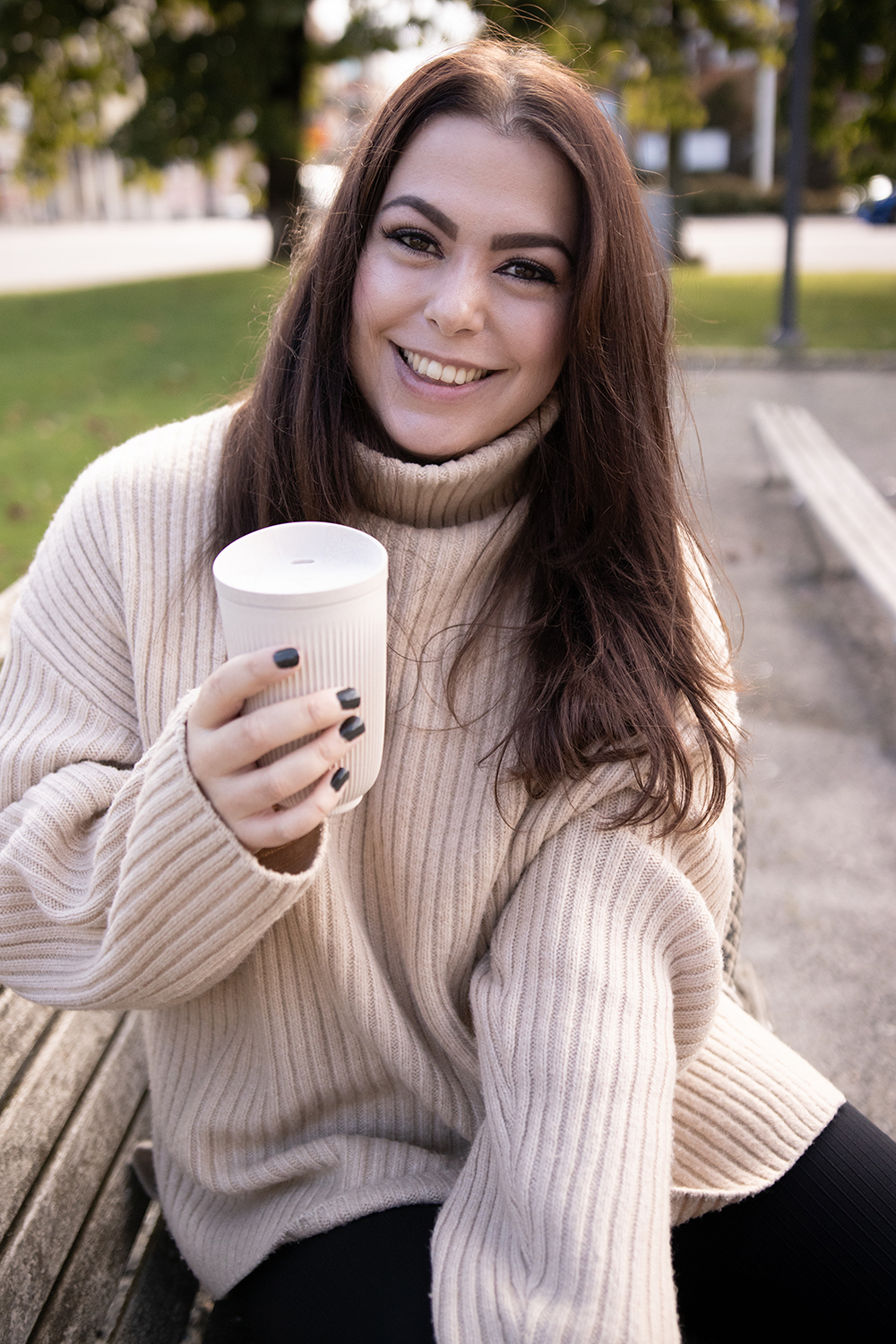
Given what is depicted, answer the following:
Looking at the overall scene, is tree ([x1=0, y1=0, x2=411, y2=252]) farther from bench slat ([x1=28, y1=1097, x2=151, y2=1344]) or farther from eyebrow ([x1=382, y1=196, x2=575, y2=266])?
bench slat ([x1=28, y1=1097, x2=151, y2=1344])

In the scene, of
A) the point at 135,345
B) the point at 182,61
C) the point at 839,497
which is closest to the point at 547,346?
the point at 839,497

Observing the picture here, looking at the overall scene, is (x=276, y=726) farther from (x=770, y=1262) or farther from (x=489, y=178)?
(x=770, y=1262)

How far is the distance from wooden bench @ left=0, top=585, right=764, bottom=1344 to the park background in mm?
1146

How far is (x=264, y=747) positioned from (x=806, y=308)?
524 inches

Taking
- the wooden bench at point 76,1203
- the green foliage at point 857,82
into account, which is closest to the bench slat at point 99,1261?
the wooden bench at point 76,1203

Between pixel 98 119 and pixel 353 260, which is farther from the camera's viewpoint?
pixel 98 119

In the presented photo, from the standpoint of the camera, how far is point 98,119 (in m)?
15.3

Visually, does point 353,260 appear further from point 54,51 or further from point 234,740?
point 54,51

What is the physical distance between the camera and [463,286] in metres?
1.50

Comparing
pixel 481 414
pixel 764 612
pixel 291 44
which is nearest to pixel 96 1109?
pixel 481 414

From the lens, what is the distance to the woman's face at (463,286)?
1507mm

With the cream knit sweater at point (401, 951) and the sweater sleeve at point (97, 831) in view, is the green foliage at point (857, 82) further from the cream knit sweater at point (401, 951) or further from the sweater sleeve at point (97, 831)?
the sweater sleeve at point (97, 831)

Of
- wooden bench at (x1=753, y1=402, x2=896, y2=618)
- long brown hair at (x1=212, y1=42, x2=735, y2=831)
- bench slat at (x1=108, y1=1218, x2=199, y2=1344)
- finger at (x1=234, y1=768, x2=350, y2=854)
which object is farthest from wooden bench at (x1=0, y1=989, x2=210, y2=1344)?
wooden bench at (x1=753, y1=402, x2=896, y2=618)

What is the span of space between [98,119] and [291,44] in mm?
3682
